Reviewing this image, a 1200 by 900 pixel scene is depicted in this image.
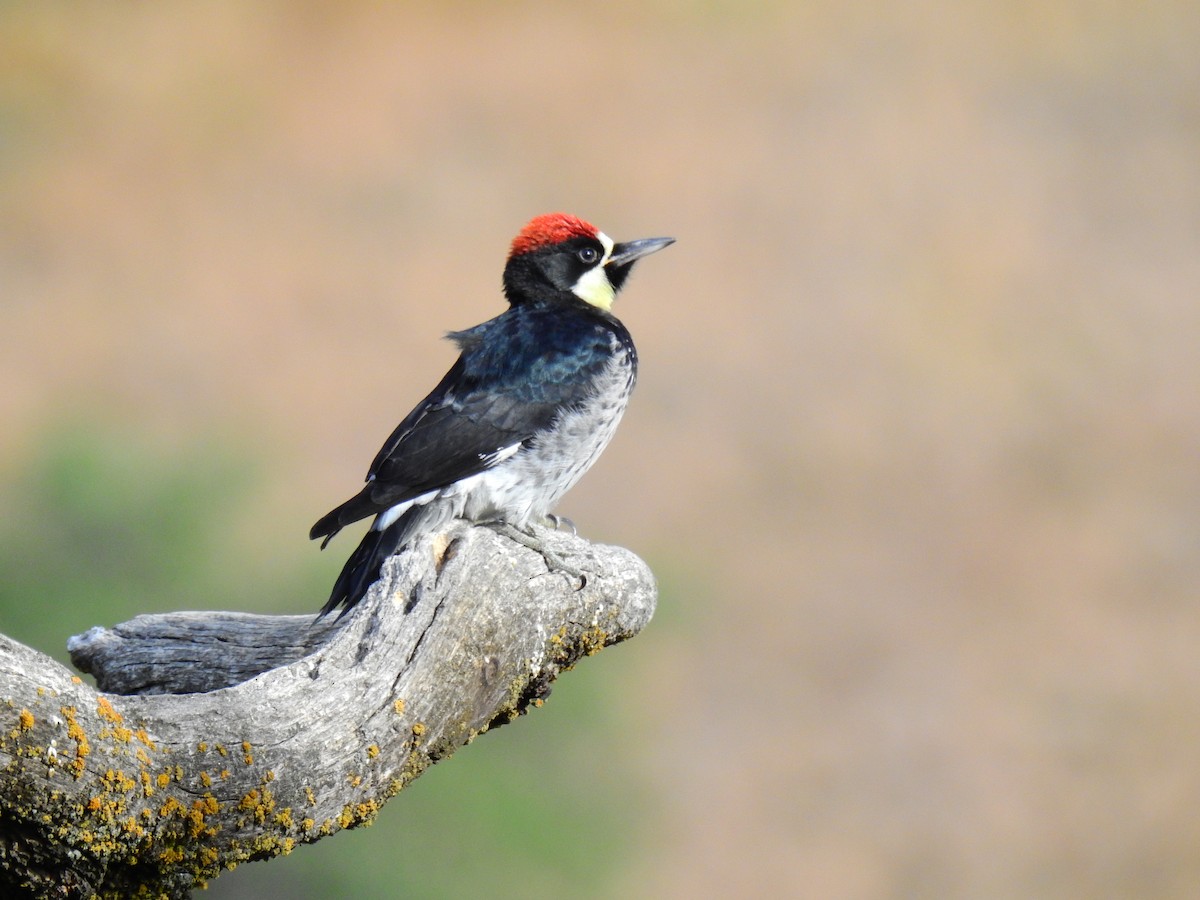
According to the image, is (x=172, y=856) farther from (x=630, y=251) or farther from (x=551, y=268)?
(x=630, y=251)

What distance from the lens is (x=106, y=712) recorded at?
2600 mm

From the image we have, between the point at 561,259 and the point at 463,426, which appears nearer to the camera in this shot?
the point at 463,426

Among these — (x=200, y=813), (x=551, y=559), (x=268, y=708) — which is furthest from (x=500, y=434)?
(x=200, y=813)

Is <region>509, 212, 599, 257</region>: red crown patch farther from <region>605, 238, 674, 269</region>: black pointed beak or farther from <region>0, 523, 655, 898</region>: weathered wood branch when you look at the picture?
<region>0, 523, 655, 898</region>: weathered wood branch

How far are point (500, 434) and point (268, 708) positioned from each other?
201 cm

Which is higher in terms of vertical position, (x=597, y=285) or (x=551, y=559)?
(x=597, y=285)

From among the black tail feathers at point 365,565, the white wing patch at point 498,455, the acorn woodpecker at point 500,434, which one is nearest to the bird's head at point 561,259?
the acorn woodpecker at point 500,434

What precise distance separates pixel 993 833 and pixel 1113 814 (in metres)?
1.28

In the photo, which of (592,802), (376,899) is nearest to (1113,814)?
(592,802)

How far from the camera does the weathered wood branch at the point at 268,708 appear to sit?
2516 mm

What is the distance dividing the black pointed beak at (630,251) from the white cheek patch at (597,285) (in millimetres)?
26

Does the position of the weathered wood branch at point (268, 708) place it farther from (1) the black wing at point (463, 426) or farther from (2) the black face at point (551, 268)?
(2) the black face at point (551, 268)

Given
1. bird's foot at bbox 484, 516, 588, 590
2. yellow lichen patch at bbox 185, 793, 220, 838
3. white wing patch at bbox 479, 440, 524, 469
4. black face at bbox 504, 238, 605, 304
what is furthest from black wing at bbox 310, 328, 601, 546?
yellow lichen patch at bbox 185, 793, 220, 838

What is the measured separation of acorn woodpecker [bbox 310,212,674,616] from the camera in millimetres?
4496
